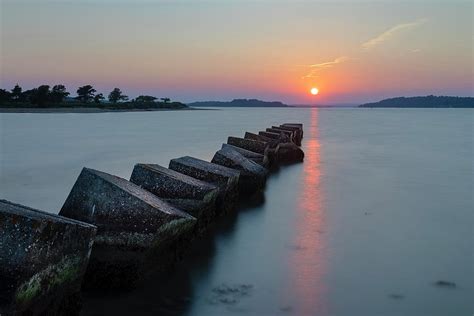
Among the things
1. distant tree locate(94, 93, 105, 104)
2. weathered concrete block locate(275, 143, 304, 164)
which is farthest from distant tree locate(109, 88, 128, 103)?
weathered concrete block locate(275, 143, 304, 164)

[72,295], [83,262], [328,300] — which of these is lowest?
[328,300]

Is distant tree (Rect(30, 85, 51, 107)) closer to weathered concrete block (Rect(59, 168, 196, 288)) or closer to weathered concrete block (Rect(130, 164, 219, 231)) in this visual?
weathered concrete block (Rect(130, 164, 219, 231))

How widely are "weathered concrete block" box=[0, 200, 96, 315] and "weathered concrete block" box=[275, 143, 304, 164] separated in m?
11.8

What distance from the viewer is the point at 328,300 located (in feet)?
15.4

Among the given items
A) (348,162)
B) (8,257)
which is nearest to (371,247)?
(8,257)

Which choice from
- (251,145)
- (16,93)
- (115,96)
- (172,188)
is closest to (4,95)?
(16,93)

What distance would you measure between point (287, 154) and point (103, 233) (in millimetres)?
11749

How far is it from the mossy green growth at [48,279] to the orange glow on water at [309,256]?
2.07 m

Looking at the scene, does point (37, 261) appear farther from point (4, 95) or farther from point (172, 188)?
point (4, 95)

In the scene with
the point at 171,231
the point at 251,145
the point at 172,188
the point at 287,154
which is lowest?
the point at 287,154

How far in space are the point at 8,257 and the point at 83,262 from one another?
27.6 inches

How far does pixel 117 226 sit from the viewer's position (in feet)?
14.4

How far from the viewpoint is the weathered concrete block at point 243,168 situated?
326 inches

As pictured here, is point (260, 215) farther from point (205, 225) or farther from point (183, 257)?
point (183, 257)
